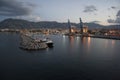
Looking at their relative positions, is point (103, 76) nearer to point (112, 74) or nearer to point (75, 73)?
point (112, 74)

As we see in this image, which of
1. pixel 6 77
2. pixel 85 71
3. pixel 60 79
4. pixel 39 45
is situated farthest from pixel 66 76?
pixel 39 45

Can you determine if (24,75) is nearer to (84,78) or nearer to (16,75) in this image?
(16,75)

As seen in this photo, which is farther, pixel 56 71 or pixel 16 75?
pixel 56 71

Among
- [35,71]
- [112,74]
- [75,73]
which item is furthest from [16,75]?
[112,74]

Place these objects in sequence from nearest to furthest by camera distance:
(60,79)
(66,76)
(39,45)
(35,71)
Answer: (60,79), (66,76), (35,71), (39,45)

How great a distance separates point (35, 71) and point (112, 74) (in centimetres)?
889

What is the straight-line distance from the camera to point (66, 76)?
18156 millimetres

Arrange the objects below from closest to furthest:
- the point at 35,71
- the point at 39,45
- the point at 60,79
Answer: the point at 60,79, the point at 35,71, the point at 39,45

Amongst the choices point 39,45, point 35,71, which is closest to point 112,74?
point 35,71

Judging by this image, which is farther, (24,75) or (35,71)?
(35,71)

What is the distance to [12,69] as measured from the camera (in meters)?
20.5

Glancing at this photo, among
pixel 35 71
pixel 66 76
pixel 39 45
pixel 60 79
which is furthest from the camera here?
pixel 39 45

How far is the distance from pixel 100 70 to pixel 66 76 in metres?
5.09

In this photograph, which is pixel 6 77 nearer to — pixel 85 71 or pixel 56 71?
pixel 56 71
